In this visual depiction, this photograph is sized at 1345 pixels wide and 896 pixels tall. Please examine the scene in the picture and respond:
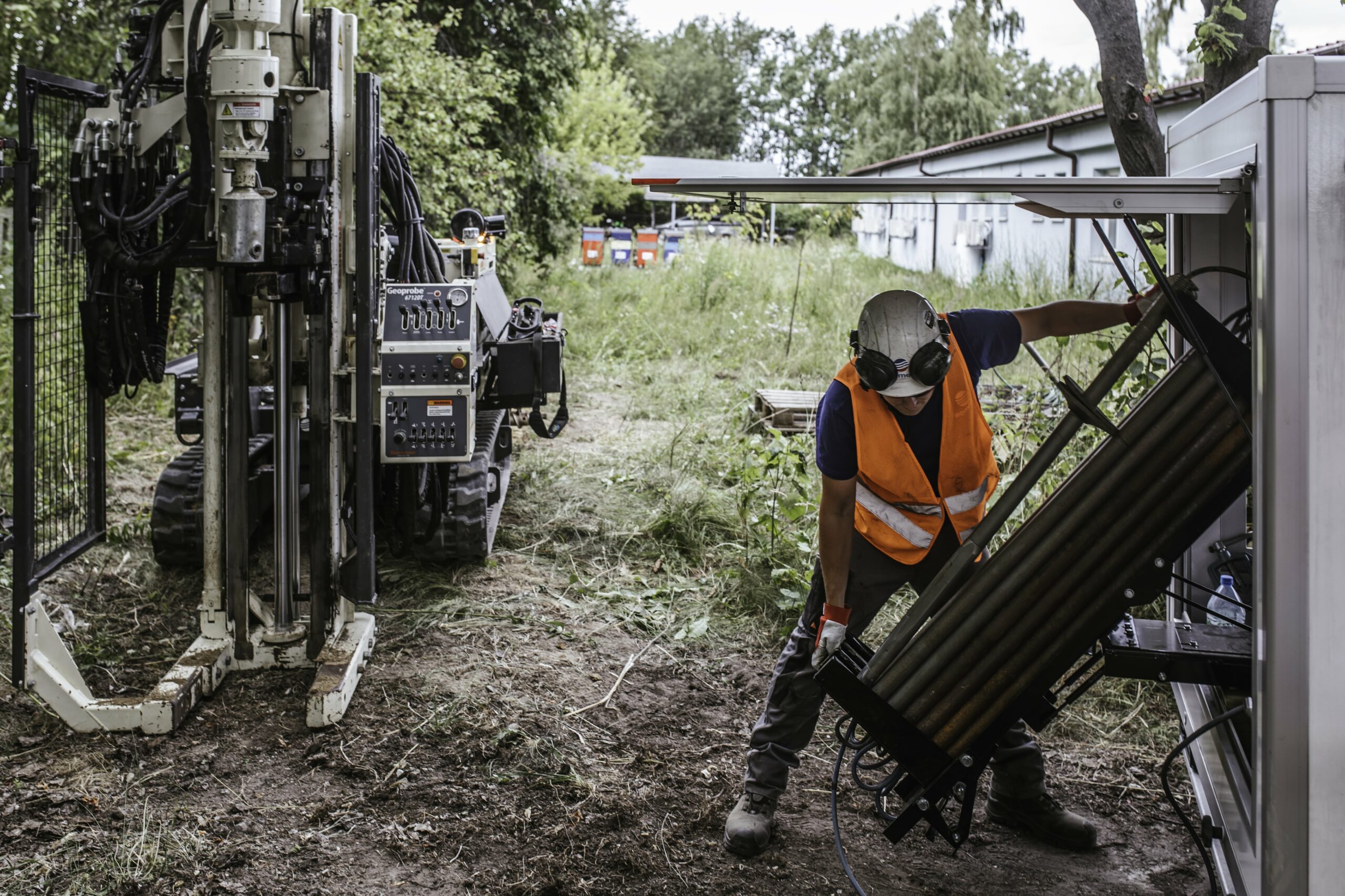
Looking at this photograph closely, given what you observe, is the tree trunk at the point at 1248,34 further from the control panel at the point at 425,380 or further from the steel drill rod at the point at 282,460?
the steel drill rod at the point at 282,460

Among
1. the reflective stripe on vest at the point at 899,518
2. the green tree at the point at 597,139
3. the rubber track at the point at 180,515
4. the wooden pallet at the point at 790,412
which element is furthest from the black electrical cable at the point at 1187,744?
the green tree at the point at 597,139

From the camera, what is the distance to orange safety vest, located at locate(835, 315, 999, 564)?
349 cm

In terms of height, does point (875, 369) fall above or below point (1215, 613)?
above

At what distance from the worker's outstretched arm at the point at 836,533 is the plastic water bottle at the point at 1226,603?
3.95 ft

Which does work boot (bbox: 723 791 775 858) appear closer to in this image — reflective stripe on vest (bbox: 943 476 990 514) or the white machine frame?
reflective stripe on vest (bbox: 943 476 990 514)

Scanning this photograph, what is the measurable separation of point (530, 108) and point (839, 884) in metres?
14.0

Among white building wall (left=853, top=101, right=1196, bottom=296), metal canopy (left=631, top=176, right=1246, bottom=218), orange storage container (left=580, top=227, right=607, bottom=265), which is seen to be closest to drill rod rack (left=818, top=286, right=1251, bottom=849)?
metal canopy (left=631, top=176, right=1246, bottom=218)

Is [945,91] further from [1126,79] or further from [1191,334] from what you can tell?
[1191,334]

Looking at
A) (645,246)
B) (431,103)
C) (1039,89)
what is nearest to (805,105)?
(1039,89)

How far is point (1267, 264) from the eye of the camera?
7.37 ft

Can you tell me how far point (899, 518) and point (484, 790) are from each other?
1.74 metres

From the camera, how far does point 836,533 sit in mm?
3574

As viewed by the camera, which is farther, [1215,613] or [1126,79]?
[1126,79]

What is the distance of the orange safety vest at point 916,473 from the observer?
11.4 feet
